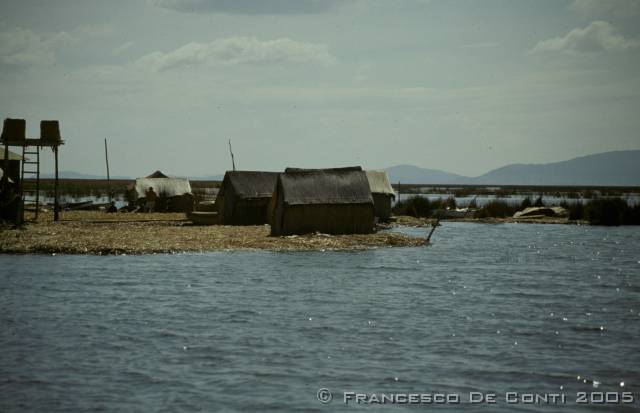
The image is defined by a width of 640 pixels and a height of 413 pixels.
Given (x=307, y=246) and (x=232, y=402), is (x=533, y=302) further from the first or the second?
(x=307, y=246)

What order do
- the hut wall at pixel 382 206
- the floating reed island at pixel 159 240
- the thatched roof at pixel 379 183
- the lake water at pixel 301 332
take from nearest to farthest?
the lake water at pixel 301 332
the floating reed island at pixel 159 240
the thatched roof at pixel 379 183
the hut wall at pixel 382 206

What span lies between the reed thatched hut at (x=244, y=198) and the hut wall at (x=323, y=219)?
7755 millimetres

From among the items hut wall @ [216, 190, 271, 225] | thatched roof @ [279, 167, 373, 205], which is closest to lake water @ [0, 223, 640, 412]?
thatched roof @ [279, 167, 373, 205]

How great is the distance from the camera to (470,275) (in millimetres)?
27047

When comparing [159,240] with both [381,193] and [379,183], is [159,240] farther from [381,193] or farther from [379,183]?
[379,183]

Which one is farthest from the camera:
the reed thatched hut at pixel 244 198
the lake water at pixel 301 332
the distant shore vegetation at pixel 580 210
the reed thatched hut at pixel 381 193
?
the distant shore vegetation at pixel 580 210

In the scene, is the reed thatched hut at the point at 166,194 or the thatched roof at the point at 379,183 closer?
the thatched roof at the point at 379,183

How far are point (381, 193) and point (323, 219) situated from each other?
15.1 meters

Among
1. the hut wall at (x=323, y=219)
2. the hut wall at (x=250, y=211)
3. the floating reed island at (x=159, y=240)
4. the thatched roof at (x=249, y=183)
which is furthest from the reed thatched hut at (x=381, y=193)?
the hut wall at (x=323, y=219)

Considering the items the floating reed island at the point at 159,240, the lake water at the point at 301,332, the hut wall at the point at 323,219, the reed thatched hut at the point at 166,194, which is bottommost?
the lake water at the point at 301,332

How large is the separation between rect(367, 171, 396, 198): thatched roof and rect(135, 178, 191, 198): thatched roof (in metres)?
15.0

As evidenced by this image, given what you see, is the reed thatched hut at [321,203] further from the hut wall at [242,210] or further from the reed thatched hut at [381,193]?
the reed thatched hut at [381,193]

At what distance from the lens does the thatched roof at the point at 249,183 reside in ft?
147

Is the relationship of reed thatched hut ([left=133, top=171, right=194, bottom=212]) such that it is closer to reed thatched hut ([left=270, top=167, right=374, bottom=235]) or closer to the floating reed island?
the floating reed island
